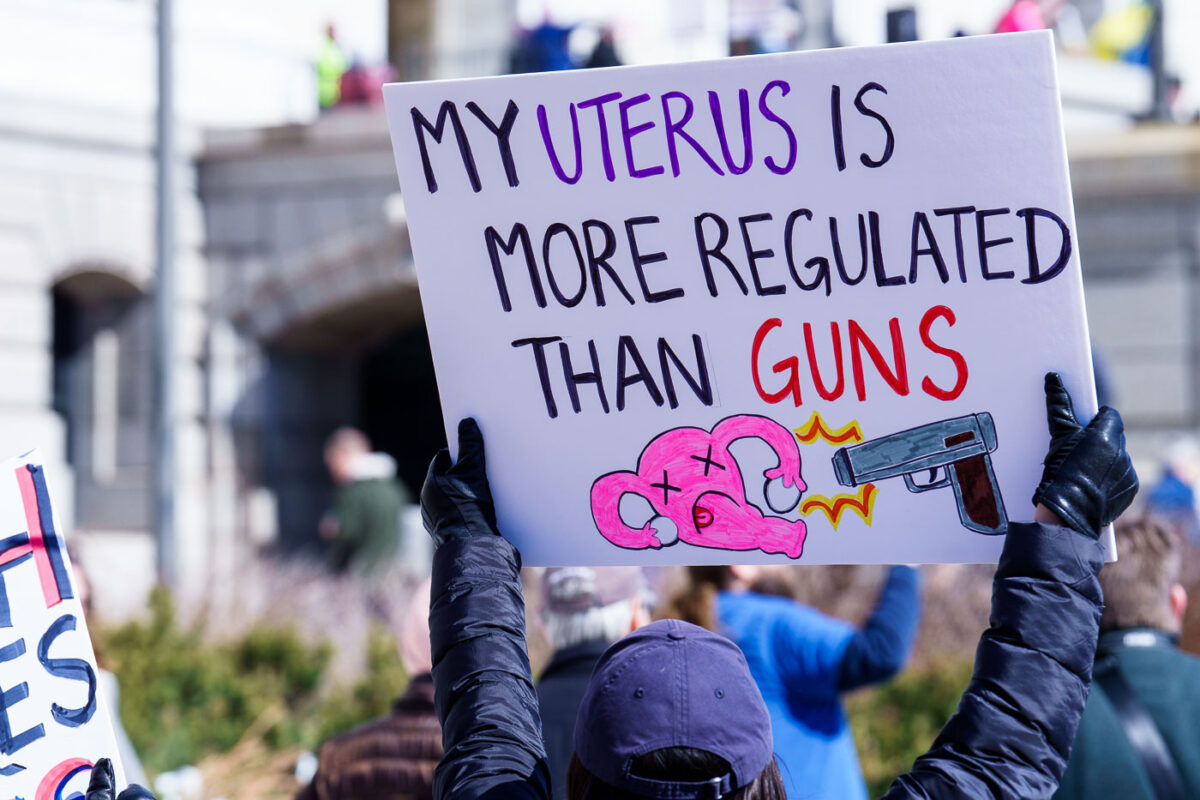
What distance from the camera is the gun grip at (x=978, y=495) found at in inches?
79.4

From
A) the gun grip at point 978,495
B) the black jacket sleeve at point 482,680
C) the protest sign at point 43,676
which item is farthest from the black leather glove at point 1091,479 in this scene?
the protest sign at point 43,676

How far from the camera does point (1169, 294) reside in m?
12.2

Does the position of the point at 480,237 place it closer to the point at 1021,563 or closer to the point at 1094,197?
the point at 1021,563

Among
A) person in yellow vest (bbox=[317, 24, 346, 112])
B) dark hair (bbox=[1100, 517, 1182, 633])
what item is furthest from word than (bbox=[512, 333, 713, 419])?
person in yellow vest (bbox=[317, 24, 346, 112])

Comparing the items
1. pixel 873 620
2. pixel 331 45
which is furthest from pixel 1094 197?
pixel 873 620

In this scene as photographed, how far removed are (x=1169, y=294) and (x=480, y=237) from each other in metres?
11.0

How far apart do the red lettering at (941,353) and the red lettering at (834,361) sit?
11 cm

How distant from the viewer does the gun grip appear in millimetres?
2016

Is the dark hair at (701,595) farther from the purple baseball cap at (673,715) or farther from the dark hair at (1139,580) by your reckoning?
the purple baseball cap at (673,715)

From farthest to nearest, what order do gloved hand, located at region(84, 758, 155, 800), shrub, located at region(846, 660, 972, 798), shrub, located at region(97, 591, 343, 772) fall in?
shrub, located at region(97, 591, 343, 772)
shrub, located at region(846, 660, 972, 798)
gloved hand, located at region(84, 758, 155, 800)

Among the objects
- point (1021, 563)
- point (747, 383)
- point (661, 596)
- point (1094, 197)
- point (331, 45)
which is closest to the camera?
point (1021, 563)

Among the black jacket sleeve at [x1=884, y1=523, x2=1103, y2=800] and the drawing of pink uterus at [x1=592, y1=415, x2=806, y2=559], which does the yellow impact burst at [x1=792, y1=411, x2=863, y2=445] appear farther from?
the black jacket sleeve at [x1=884, y1=523, x2=1103, y2=800]

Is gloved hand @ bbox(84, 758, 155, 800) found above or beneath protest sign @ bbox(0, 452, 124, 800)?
beneath

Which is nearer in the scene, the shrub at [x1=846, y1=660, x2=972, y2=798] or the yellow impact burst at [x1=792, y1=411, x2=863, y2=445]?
the yellow impact burst at [x1=792, y1=411, x2=863, y2=445]
